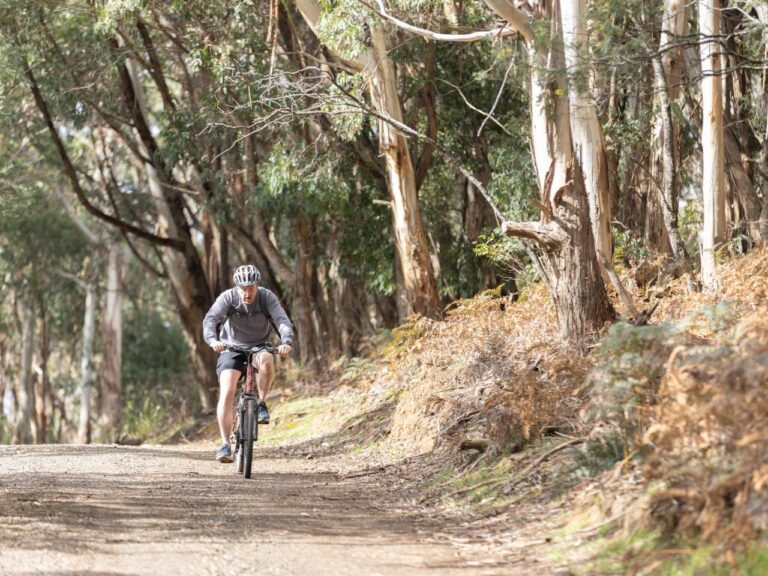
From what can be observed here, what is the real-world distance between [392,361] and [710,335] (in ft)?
24.4

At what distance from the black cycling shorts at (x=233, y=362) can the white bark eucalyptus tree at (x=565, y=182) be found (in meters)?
2.87

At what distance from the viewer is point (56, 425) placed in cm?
4697

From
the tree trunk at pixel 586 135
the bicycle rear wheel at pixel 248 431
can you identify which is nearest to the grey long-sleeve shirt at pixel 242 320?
the bicycle rear wheel at pixel 248 431

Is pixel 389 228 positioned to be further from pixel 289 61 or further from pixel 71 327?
pixel 71 327

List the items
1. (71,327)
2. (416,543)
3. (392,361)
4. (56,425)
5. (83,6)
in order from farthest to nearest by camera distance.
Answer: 1. (56,425)
2. (71,327)
3. (83,6)
4. (392,361)
5. (416,543)

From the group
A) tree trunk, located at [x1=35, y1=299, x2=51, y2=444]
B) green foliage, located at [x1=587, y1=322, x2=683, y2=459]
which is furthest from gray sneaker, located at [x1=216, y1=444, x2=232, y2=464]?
tree trunk, located at [x1=35, y1=299, x2=51, y2=444]

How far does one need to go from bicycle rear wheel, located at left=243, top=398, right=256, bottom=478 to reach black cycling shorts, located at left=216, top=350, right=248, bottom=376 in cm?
38

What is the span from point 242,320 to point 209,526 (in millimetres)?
3374

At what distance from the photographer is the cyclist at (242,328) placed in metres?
10.3

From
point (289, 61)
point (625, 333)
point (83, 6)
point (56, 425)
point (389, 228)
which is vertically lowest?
point (56, 425)

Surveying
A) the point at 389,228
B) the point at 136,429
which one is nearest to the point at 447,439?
the point at 389,228

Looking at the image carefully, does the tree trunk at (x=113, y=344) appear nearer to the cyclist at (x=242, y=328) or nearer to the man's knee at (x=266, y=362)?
the cyclist at (x=242, y=328)

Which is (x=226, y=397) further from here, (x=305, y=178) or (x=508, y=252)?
(x=305, y=178)

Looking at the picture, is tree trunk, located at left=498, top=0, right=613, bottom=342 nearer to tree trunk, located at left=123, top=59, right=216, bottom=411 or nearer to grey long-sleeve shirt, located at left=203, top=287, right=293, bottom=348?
grey long-sleeve shirt, located at left=203, top=287, right=293, bottom=348
